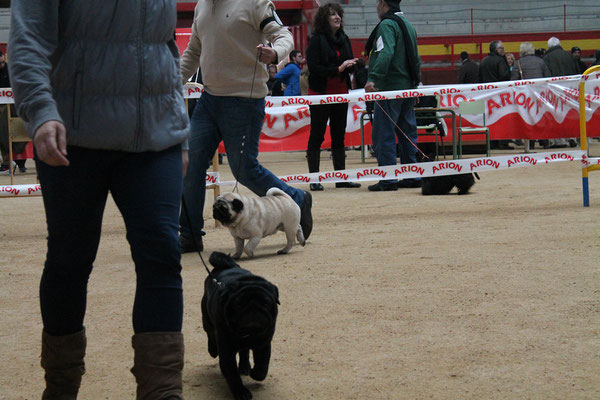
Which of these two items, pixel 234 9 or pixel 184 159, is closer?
pixel 184 159

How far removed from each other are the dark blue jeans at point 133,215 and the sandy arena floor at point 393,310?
60 cm

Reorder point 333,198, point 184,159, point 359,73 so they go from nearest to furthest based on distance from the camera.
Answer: point 184,159
point 333,198
point 359,73

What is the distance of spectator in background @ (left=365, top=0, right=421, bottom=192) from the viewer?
973 centimetres

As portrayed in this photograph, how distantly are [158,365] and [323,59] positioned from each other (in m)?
7.76

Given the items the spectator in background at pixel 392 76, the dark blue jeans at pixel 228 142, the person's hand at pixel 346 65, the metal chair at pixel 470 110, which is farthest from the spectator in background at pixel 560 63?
the dark blue jeans at pixel 228 142

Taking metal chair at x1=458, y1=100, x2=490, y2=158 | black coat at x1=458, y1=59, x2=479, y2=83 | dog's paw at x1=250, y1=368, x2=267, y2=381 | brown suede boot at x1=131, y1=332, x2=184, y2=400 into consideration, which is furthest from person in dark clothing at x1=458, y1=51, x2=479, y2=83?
brown suede boot at x1=131, y1=332, x2=184, y2=400

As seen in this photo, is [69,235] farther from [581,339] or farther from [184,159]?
[581,339]

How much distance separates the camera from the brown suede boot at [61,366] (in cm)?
284

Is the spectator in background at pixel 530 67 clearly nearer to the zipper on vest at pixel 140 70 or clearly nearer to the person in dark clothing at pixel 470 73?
the person in dark clothing at pixel 470 73

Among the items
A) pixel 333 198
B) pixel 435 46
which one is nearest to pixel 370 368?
pixel 333 198

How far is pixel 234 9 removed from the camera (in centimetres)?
575

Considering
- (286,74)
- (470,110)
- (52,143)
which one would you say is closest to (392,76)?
(470,110)

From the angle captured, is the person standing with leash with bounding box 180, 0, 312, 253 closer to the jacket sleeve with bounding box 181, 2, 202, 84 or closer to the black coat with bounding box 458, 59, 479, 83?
the jacket sleeve with bounding box 181, 2, 202, 84

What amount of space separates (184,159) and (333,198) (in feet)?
21.7
